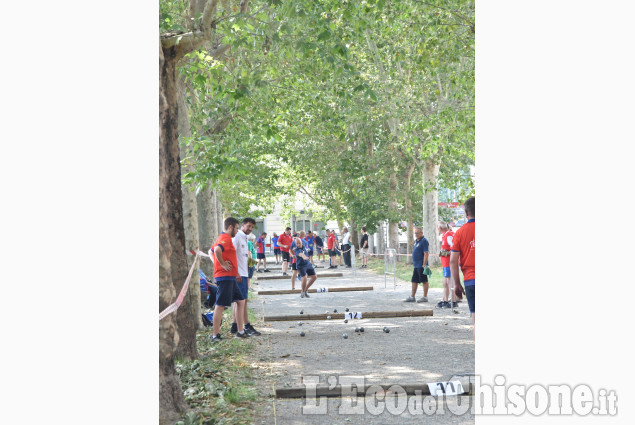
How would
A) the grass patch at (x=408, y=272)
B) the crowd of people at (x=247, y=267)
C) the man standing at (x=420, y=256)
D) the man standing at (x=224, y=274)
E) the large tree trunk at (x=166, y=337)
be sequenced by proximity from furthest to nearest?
the grass patch at (x=408, y=272)
the man standing at (x=420, y=256)
the man standing at (x=224, y=274)
the crowd of people at (x=247, y=267)
the large tree trunk at (x=166, y=337)

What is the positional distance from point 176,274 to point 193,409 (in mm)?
2956

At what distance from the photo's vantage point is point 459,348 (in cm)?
1008

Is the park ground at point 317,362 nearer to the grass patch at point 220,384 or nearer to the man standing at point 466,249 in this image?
the grass patch at point 220,384

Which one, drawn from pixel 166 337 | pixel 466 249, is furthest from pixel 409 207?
pixel 166 337

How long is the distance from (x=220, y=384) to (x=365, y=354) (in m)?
2.75

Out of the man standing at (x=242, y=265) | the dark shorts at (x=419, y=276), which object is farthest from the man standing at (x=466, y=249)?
the dark shorts at (x=419, y=276)

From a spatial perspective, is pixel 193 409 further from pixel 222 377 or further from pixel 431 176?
pixel 431 176

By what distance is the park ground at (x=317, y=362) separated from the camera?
6.61 m

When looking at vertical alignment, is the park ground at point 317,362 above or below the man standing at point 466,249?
below

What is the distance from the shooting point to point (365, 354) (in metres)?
9.93

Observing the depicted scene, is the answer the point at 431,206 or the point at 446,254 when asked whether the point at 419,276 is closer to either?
the point at 446,254

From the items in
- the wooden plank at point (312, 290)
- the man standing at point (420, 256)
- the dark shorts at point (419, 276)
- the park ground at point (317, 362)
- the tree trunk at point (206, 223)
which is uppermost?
the tree trunk at point (206, 223)

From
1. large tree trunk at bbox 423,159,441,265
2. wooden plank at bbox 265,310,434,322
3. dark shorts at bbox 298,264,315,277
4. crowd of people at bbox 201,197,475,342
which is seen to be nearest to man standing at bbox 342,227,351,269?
large tree trunk at bbox 423,159,441,265

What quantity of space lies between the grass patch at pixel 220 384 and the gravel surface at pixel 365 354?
207 mm
